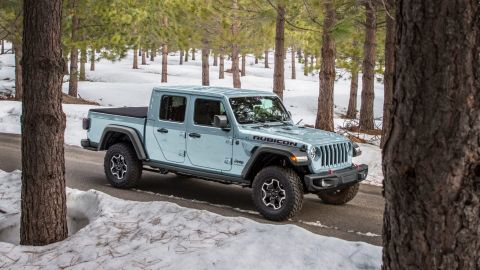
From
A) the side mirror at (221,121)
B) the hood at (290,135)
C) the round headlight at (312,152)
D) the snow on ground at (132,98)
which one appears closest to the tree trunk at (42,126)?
the side mirror at (221,121)

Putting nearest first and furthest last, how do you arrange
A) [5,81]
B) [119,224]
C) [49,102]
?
[49,102]
[119,224]
[5,81]

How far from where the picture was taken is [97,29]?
20.3 metres

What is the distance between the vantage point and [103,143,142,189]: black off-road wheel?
9125 mm

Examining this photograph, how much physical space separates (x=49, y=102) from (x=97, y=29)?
15416 mm

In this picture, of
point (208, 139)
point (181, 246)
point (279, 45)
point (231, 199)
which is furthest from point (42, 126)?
point (279, 45)

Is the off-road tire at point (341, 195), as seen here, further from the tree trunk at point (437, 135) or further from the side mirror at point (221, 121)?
the tree trunk at point (437, 135)

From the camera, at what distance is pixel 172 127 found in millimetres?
8594

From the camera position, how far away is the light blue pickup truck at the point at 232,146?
736 cm

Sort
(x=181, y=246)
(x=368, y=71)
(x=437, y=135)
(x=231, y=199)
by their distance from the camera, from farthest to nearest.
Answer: (x=368, y=71)
(x=231, y=199)
(x=181, y=246)
(x=437, y=135)

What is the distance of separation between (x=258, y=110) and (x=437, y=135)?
627 cm

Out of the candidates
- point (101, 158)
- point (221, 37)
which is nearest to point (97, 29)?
point (221, 37)

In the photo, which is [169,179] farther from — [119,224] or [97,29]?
[97,29]

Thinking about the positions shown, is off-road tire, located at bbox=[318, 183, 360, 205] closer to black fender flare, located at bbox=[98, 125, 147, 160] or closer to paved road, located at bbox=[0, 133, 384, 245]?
paved road, located at bbox=[0, 133, 384, 245]

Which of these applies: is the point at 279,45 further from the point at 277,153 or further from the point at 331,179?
the point at 331,179
